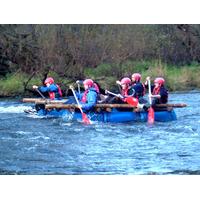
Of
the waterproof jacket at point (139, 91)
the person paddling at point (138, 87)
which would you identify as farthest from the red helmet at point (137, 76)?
the waterproof jacket at point (139, 91)

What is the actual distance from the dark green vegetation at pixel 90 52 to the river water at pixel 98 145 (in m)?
0.38

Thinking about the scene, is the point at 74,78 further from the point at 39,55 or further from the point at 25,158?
the point at 25,158

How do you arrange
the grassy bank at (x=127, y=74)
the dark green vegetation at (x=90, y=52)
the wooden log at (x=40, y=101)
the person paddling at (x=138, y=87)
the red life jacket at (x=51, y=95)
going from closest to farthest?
the dark green vegetation at (x=90, y=52) < the grassy bank at (x=127, y=74) < the person paddling at (x=138, y=87) < the wooden log at (x=40, y=101) < the red life jacket at (x=51, y=95)

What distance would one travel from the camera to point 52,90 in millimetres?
9492

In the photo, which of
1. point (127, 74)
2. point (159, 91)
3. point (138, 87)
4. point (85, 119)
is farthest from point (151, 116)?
point (127, 74)

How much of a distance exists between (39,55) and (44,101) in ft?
3.87

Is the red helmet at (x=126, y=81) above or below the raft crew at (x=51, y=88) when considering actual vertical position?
above

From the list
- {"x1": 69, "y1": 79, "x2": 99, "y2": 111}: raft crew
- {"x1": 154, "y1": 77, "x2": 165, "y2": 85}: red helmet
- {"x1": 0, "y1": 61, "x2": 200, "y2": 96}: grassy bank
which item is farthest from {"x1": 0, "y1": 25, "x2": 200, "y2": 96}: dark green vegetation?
{"x1": 69, "y1": 79, "x2": 99, "y2": 111}: raft crew

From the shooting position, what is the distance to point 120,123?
10070mm

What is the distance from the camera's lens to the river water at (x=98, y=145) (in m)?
8.59

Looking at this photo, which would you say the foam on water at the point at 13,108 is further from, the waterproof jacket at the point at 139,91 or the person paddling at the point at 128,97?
the waterproof jacket at the point at 139,91

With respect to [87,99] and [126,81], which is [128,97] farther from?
[126,81]

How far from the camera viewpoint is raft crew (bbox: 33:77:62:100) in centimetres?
933
